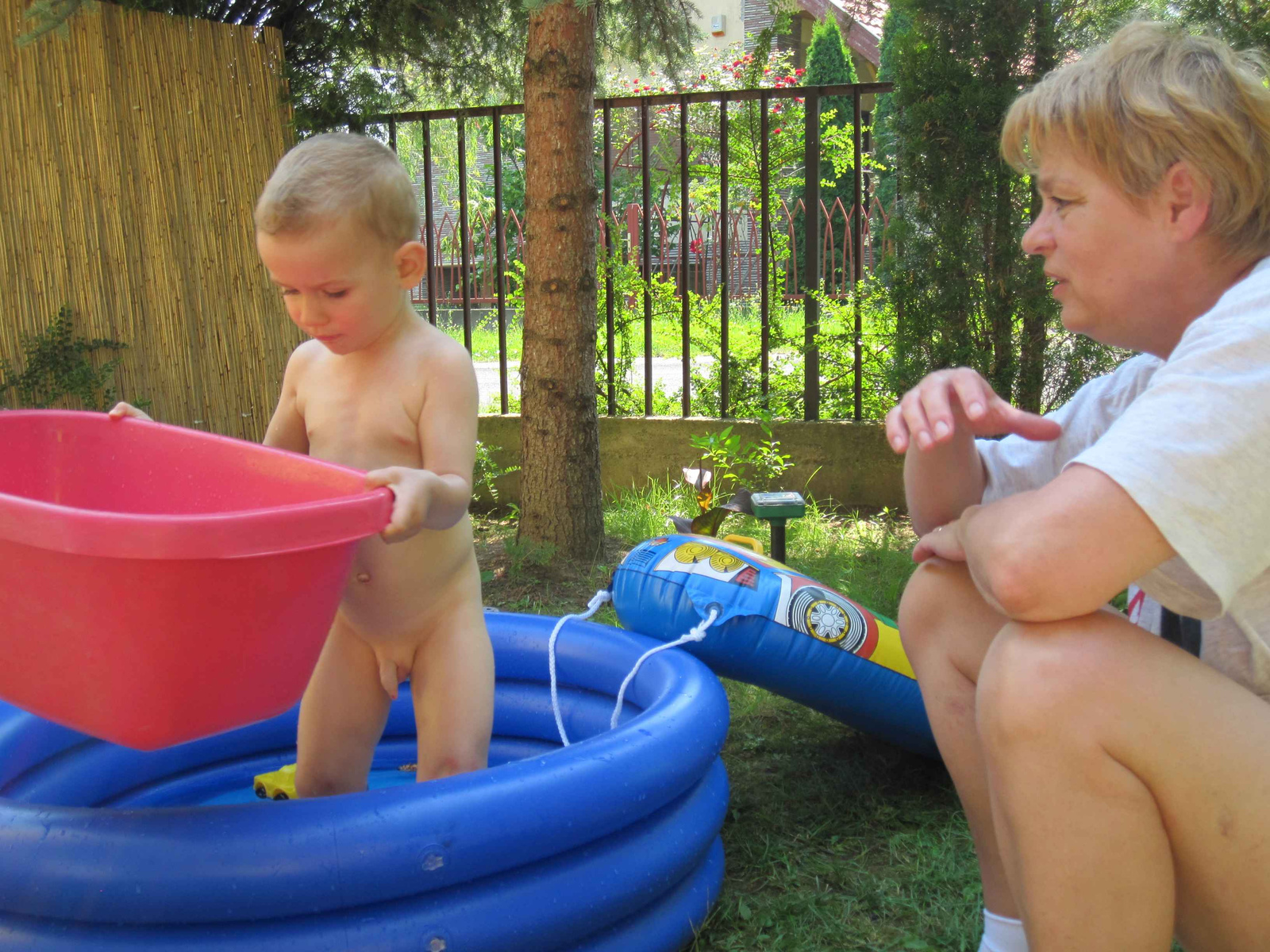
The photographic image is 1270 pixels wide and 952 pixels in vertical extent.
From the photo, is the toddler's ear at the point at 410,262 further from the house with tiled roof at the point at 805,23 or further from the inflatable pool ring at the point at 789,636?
the house with tiled roof at the point at 805,23

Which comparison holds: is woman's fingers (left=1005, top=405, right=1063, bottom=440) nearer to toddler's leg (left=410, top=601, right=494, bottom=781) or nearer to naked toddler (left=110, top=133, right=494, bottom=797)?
naked toddler (left=110, top=133, right=494, bottom=797)

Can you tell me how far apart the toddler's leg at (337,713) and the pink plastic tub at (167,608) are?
1.52 ft

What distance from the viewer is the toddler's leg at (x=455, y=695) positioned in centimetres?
188

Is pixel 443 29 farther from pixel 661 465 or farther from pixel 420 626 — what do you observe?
pixel 420 626

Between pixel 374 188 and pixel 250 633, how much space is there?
802mm

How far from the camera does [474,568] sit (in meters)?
2.01

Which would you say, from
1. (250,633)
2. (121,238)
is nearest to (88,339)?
(121,238)

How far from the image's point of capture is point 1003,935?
1616 mm

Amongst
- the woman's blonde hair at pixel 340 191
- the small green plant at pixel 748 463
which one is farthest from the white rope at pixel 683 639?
the small green plant at pixel 748 463

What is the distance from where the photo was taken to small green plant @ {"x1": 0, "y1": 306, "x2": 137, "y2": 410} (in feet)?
Result: 13.9

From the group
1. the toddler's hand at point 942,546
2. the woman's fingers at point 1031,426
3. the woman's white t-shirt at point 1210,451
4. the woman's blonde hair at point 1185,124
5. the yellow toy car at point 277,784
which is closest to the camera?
the woman's white t-shirt at point 1210,451

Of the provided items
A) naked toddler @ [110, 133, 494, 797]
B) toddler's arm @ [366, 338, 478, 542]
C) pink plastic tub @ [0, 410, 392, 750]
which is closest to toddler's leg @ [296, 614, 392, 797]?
naked toddler @ [110, 133, 494, 797]

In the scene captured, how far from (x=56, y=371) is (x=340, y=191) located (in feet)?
10.1

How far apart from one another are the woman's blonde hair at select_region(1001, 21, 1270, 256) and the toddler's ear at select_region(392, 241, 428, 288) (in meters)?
1.01
